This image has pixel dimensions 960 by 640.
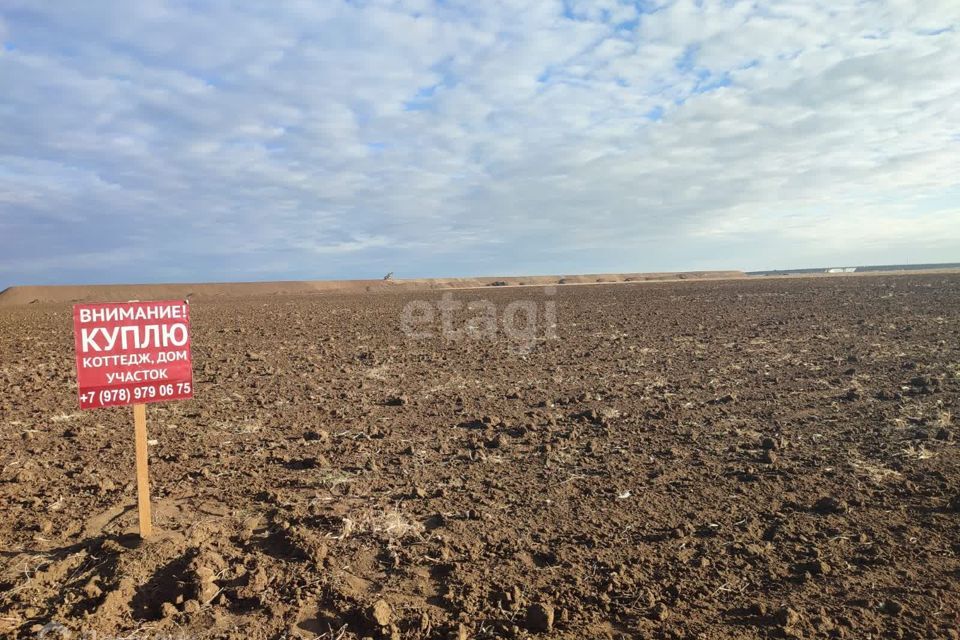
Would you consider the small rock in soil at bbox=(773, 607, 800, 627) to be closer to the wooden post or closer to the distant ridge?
the wooden post

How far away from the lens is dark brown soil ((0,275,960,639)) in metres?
3.47

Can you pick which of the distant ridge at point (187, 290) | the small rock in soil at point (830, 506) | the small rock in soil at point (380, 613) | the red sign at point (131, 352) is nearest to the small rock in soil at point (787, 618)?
the small rock in soil at point (830, 506)

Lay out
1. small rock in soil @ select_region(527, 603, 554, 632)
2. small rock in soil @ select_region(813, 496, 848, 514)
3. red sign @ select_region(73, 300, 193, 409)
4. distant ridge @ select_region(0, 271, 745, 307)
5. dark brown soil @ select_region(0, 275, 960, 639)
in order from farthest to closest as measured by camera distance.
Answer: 1. distant ridge @ select_region(0, 271, 745, 307)
2. small rock in soil @ select_region(813, 496, 848, 514)
3. red sign @ select_region(73, 300, 193, 409)
4. dark brown soil @ select_region(0, 275, 960, 639)
5. small rock in soil @ select_region(527, 603, 554, 632)

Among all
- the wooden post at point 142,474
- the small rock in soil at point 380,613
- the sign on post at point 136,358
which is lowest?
the small rock in soil at point 380,613

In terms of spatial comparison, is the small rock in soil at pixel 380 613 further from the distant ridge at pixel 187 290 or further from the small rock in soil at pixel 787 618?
the distant ridge at pixel 187 290

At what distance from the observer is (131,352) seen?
167 inches

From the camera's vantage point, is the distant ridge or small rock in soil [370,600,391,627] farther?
the distant ridge

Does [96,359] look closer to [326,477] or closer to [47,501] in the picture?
[47,501]

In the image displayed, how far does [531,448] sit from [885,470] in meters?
3.49

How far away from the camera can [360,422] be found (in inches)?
303

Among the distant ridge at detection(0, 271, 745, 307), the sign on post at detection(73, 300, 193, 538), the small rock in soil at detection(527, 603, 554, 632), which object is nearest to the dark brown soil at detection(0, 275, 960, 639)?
the small rock in soil at detection(527, 603, 554, 632)

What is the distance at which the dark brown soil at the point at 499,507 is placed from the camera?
3.47 metres

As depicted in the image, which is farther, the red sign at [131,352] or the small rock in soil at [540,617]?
the red sign at [131,352]

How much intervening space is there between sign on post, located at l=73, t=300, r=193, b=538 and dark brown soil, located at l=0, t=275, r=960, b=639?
0.94 meters
